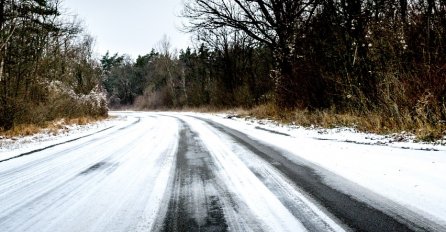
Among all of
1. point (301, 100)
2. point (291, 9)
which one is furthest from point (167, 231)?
point (291, 9)

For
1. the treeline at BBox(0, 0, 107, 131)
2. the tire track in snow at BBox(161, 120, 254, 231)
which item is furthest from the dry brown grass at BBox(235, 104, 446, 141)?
the treeline at BBox(0, 0, 107, 131)

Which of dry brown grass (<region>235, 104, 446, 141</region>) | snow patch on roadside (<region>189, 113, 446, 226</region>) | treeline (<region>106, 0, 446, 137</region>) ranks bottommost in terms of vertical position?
snow patch on roadside (<region>189, 113, 446, 226</region>)

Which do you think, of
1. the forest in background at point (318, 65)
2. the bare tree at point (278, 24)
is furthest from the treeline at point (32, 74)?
the bare tree at point (278, 24)

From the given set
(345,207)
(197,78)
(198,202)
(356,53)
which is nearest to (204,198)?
(198,202)

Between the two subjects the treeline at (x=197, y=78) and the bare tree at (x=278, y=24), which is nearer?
the bare tree at (x=278, y=24)

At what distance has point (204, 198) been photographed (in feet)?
11.8

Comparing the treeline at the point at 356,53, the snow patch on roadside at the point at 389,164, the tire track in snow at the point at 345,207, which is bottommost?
the tire track in snow at the point at 345,207

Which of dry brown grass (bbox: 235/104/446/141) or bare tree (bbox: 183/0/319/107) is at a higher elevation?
bare tree (bbox: 183/0/319/107)

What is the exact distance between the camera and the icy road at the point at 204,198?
279 cm

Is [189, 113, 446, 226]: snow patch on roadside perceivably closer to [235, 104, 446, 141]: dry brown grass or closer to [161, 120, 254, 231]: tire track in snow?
[235, 104, 446, 141]: dry brown grass

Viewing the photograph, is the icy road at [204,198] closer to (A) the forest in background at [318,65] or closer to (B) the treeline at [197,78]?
(A) the forest in background at [318,65]

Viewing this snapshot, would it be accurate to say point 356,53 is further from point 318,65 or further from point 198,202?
point 198,202

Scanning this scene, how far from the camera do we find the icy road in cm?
279

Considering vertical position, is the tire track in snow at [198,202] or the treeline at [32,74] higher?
the treeline at [32,74]
